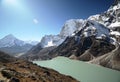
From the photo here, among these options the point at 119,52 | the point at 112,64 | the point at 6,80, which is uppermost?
the point at 119,52

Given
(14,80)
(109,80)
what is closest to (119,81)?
(109,80)

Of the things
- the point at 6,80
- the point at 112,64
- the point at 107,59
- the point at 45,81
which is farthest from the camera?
the point at 107,59

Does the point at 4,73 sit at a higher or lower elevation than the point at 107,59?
lower

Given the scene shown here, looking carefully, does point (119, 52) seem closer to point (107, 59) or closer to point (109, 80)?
point (107, 59)

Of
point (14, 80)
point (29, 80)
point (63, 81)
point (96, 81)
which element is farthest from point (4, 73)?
point (96, 81)

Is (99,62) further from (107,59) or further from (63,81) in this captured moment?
(63,81)

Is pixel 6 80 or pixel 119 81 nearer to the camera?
pixel 6 80

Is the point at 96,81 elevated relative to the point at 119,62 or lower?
lower

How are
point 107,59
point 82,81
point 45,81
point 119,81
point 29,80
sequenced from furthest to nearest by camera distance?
1. point 107,59
2. point 119,81
3. point 82,81
4. point 45,81
5. point 29,80

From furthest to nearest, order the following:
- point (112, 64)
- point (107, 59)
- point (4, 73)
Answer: point (107, 59) → point (112, 64) → point (4, 73)
